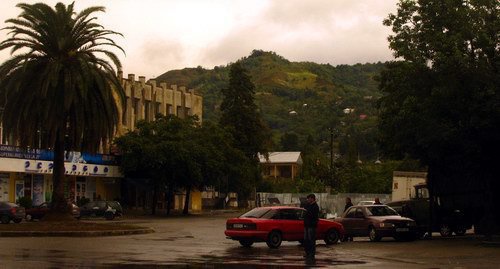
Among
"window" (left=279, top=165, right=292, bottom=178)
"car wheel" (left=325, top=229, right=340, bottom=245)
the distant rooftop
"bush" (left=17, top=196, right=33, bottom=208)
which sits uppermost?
the distant rooftop

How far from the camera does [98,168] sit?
214 ft

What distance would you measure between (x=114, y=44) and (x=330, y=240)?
1448 centimetres

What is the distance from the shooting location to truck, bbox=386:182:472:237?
34.1 metres

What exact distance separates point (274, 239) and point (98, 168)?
134 ft

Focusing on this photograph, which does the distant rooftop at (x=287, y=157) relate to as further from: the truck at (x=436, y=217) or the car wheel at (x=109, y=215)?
the truck at (x=436, y=217)

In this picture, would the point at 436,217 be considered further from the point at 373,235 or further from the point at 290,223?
the point at 290,223

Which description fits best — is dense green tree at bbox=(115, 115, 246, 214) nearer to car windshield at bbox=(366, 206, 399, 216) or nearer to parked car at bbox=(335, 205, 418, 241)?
parked car at bbox=(335, 205, 418, 241)

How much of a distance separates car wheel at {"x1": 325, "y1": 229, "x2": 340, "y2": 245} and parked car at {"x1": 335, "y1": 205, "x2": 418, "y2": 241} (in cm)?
177

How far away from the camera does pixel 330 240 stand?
96.0 ft

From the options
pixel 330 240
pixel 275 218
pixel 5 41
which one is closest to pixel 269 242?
pixel 275 218

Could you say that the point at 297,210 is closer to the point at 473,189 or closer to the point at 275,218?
the point at 275,218

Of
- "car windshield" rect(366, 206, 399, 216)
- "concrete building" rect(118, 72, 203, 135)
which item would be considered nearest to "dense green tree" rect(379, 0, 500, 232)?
"car windshield" rect(366, 206, 399, 216)

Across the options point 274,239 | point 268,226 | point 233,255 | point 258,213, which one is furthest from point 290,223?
point 233,255

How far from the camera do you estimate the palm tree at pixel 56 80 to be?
35.1 metres
